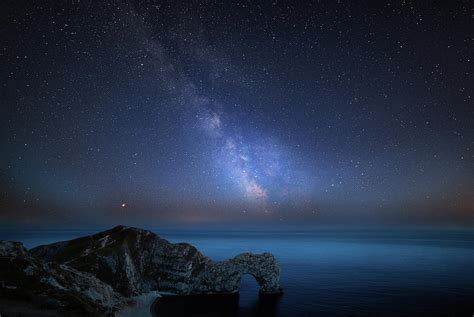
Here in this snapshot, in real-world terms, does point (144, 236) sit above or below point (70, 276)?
above

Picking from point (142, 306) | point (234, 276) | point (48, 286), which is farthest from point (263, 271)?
point (48, 286)

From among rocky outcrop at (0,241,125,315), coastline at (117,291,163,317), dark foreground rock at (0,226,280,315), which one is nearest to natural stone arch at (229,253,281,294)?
dark foreground rock at (0,226,280,315)

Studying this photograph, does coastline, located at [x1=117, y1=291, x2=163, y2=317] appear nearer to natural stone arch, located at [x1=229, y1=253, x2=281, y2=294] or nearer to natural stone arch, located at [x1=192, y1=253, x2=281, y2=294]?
natural stone arch, located at [x1=192, y1=253, x2=281, y2=294]

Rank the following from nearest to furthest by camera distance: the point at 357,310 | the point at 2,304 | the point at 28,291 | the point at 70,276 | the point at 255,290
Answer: the point at 2,304 < the point at 28,291 < the point at 70,276 < the point at 357,310 < the point at 255,290

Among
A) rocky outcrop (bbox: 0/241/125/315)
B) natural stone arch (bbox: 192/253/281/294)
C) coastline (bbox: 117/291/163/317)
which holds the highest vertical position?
rocky outcrop (bbox: 0/241/125/315)

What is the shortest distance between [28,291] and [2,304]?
4359mm

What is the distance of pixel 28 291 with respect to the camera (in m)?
40.6

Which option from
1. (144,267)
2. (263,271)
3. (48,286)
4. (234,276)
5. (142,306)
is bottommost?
(142,306)

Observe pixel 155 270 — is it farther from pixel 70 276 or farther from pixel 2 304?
pixel 2 304

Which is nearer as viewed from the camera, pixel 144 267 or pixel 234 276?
pixel 234 276

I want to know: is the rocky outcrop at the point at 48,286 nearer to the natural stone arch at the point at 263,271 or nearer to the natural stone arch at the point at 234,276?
the natural stone arch at the point at 234,276

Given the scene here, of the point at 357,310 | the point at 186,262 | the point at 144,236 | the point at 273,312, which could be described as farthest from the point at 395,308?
the point at 144,236

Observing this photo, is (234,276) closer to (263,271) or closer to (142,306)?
(263,271)

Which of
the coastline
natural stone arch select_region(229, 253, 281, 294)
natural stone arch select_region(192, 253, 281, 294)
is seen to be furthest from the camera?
natural stone arch select_region(229, 253, 281, 294)
